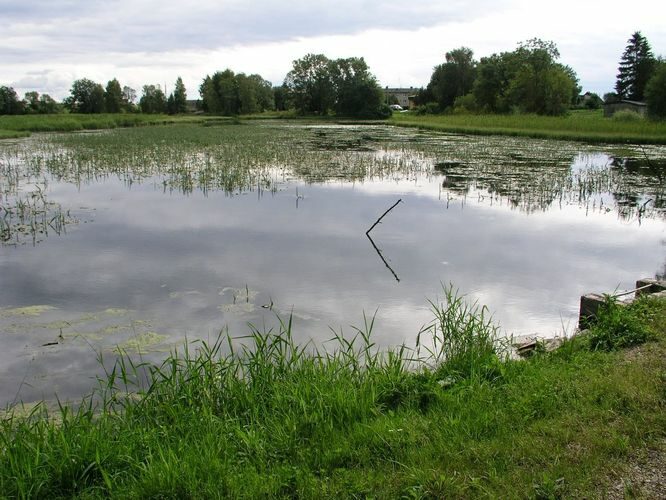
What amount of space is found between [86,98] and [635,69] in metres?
84.4

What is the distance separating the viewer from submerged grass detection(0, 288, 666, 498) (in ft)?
9.43

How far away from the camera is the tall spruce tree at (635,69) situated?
226 ft

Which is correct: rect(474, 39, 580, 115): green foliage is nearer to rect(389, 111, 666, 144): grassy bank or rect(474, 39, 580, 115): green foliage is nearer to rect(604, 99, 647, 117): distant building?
rect(604, 99, 647, 117): distant building

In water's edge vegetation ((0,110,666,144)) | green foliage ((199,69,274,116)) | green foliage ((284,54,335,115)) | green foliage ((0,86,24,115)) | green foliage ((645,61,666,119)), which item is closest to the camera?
water's edge vegetation ((0,110,666,144))

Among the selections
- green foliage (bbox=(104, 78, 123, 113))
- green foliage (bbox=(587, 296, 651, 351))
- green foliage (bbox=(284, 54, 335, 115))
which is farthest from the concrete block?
green foliage (bbox=(104, 78, 123, 113))

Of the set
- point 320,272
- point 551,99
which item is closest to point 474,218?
point 320,272

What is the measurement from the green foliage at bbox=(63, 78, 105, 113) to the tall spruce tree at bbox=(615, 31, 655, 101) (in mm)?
79351

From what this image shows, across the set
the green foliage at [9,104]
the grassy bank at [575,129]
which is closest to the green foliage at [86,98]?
the green foliage at [9,104]

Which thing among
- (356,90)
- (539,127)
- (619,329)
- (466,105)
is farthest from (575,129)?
(356,90)

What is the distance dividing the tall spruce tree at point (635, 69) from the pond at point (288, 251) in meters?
62.4

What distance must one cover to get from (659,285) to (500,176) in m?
10.6

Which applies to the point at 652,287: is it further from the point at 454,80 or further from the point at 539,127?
the point at 454,80

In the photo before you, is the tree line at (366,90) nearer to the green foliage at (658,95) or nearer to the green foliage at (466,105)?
the green foliage at (466,105)

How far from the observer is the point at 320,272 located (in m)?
7.71
